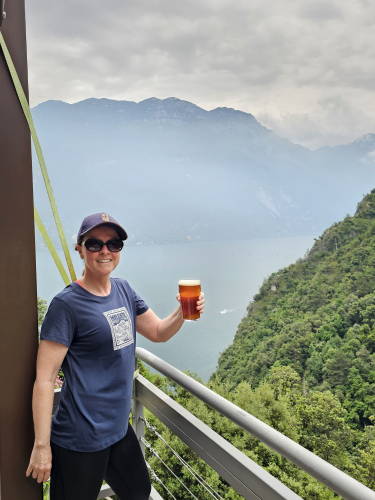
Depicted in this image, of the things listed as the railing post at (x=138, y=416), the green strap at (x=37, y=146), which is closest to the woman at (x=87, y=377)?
the green strap at (x=37, y=146)

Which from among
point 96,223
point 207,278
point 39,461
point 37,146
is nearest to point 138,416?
point 39,461

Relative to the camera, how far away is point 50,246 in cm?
110

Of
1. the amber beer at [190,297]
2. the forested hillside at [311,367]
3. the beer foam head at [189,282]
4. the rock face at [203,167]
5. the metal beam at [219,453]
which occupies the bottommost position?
the forested hillside at [311,367]

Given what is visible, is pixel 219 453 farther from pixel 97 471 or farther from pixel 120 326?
pixel 120 326

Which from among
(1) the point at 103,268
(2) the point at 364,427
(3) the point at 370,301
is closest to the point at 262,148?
(3) the point at 370,301

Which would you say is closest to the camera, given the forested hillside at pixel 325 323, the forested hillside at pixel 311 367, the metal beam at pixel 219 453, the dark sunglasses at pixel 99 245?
the metal beam at pixel 219 453

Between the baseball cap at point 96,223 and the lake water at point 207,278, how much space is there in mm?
57573

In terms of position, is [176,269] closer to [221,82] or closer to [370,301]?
[221,82]

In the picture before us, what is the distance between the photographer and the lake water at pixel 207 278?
7200cm

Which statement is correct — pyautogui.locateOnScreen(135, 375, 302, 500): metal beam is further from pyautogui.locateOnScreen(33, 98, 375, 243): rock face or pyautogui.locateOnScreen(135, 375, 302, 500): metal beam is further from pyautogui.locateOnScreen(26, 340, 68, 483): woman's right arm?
pyautogui.locateOnScreen(33, 98, 375, 243): rock face

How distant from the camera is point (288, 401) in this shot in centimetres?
3044

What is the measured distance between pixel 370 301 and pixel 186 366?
35.7 meters

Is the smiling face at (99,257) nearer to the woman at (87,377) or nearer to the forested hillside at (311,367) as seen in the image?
the woman at (87,377)

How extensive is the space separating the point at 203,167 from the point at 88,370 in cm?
14298
